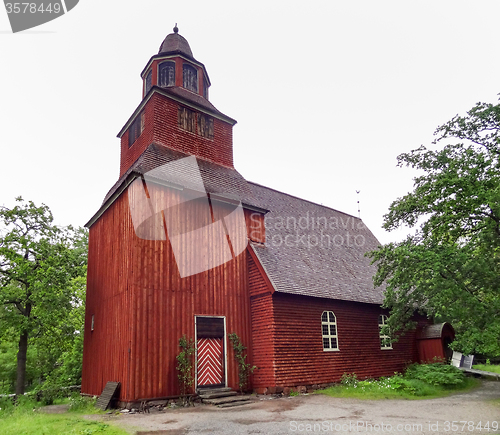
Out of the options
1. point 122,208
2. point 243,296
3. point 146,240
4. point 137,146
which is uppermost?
point 137,146

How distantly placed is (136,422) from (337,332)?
32.6 ft

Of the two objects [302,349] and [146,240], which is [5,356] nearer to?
[146,240]

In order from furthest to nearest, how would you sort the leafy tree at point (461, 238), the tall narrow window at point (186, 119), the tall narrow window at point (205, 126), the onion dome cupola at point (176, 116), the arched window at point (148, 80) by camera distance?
the arched window at point (148, 80) < the tall narrow window at point (205, 126) < the tall narrow window at point (186, 119) < the onion dome cupola at point (176, 116) < the leafy tree at point (461, 238)

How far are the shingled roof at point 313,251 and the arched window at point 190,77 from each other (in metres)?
6.12

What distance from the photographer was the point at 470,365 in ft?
76.3

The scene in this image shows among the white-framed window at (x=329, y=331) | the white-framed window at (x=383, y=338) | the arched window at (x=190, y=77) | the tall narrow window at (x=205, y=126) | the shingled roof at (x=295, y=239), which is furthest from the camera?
the arched window at (x=190, y=77)

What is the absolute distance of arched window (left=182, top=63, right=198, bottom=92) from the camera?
20.9 meters

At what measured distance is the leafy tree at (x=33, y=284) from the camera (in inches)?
756

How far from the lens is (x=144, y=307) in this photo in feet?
46.7

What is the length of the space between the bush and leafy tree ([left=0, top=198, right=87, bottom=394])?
54.2ft

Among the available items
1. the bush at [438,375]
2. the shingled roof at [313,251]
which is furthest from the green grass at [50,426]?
the bush at [438,375]

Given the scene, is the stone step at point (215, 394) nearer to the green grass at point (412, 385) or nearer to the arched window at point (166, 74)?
the green grass at point (412, 385)

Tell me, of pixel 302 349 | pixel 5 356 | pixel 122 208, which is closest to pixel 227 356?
pixel 302 349

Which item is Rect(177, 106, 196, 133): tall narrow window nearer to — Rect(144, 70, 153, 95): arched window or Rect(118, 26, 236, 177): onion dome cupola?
Rect(118, 26, 236, 177): onion dome cupola
